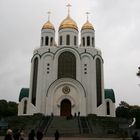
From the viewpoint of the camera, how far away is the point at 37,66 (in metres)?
43.6

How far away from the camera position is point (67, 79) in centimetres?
4162

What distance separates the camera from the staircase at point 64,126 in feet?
90.8

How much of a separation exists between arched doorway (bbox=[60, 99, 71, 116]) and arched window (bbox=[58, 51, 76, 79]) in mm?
3879

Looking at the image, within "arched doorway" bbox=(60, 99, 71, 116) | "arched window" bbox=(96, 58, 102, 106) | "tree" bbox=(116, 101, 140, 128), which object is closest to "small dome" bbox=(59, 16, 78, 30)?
"arched window" bbox=(96, 58, 102, 106)

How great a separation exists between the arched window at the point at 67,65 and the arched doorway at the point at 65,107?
12.7 feet

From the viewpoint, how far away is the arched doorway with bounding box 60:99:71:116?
41.1 meters

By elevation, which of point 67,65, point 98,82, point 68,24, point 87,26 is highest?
point 68,24

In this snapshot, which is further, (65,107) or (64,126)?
(65,107)

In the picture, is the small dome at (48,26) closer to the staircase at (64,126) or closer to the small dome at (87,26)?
the small dome at (87,26)

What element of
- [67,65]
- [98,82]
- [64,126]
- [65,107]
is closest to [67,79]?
[67,65]

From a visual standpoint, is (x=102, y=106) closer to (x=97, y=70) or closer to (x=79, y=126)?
(x=97, y=70)

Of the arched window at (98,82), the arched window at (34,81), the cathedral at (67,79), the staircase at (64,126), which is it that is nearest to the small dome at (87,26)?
the cathedral at (67,79)

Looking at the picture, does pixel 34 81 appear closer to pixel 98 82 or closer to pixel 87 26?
pixel 98 82

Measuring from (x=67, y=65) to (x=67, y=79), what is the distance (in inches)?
107
